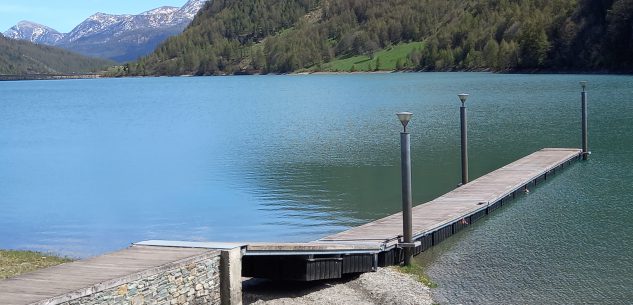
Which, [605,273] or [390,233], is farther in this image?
[390,233]

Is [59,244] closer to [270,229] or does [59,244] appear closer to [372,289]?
[270,229]

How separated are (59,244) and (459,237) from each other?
1309cm

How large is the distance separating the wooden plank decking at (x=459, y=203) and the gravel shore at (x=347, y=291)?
148 cm

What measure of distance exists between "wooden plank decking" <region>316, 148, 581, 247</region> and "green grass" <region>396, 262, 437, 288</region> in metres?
0.71

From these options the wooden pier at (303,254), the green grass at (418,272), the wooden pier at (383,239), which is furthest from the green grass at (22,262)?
the green grass at (418,272)

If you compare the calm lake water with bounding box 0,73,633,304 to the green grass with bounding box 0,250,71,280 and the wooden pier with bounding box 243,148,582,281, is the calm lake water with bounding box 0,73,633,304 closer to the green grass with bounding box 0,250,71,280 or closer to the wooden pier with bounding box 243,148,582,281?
the wooden pier with bounding box 243,148,582,281

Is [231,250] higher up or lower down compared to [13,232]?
higher up

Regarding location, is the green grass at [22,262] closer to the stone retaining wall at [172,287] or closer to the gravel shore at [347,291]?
the gravel shore at [347,291]

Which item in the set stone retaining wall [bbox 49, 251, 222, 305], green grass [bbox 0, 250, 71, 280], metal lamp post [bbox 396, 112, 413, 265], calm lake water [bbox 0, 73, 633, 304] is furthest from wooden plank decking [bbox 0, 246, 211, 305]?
metal lamp post [bbox 396, 112, 413, 265]

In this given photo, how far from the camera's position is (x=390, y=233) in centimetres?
2297

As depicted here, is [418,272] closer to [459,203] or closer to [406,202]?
[406,202]

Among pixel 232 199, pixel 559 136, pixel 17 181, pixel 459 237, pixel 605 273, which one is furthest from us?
pixel 559 136

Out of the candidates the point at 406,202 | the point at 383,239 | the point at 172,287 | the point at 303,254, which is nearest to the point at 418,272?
the point at 383,239

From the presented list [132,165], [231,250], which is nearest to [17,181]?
[132,165]
